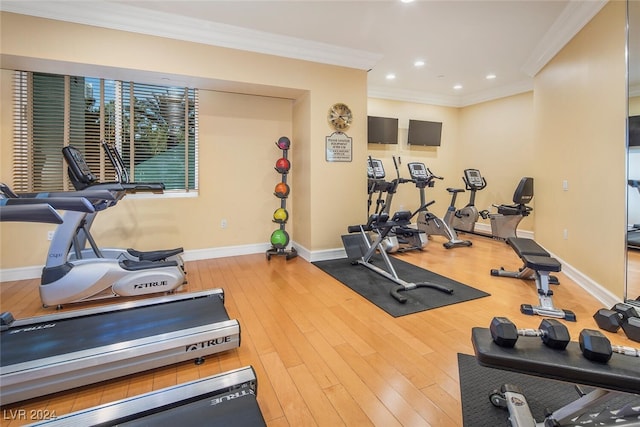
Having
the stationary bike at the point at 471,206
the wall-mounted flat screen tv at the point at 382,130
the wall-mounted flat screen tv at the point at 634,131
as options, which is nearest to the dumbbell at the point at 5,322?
the wall-mounted flat screen tv at the point at 634,131

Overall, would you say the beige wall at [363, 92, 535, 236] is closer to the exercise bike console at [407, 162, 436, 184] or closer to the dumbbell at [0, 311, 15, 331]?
the exercise bike console at [407, 162, 436, 184]

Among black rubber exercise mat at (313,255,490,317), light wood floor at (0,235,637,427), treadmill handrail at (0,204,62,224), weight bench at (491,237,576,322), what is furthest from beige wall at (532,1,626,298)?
treadmill handrail at (0,204,62,224)

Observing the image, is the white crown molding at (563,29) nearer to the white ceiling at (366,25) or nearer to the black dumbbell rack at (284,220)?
the white ceiling at (366,25)

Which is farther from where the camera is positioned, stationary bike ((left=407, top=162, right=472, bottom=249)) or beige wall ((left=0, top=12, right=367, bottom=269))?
stationary bike ((left=407, top=162, right=472, bottom=249))

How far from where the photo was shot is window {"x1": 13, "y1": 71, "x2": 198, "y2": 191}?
3.59m

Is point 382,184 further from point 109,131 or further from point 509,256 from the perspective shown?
point 109,131

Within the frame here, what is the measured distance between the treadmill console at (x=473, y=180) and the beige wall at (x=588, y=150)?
127cm

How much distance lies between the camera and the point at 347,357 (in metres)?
2.04

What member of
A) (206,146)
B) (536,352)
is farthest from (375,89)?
(536,352)

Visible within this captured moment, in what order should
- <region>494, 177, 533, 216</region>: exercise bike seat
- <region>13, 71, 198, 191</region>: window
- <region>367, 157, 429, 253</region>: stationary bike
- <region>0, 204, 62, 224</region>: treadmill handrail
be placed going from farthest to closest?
<region>494, 177, 533, 216</region>: exercise bike seat, <region>367, 157, 429, 253</region>: stationary bike, <region>13, 71, 198, 191</region>: window, <region>0, 204, 62, 224</region>: treadmill handrail

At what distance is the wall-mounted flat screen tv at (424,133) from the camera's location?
6.45 meters

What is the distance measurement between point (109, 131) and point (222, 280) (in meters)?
2.39

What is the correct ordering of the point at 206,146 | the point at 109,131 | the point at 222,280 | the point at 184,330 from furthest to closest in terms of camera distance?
the point at 206,146 → the point at 109,131 → the point at 222,280 → the point at 184,330

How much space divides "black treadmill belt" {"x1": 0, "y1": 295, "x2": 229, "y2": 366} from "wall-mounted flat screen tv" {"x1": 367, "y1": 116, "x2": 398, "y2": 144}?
4545mm
